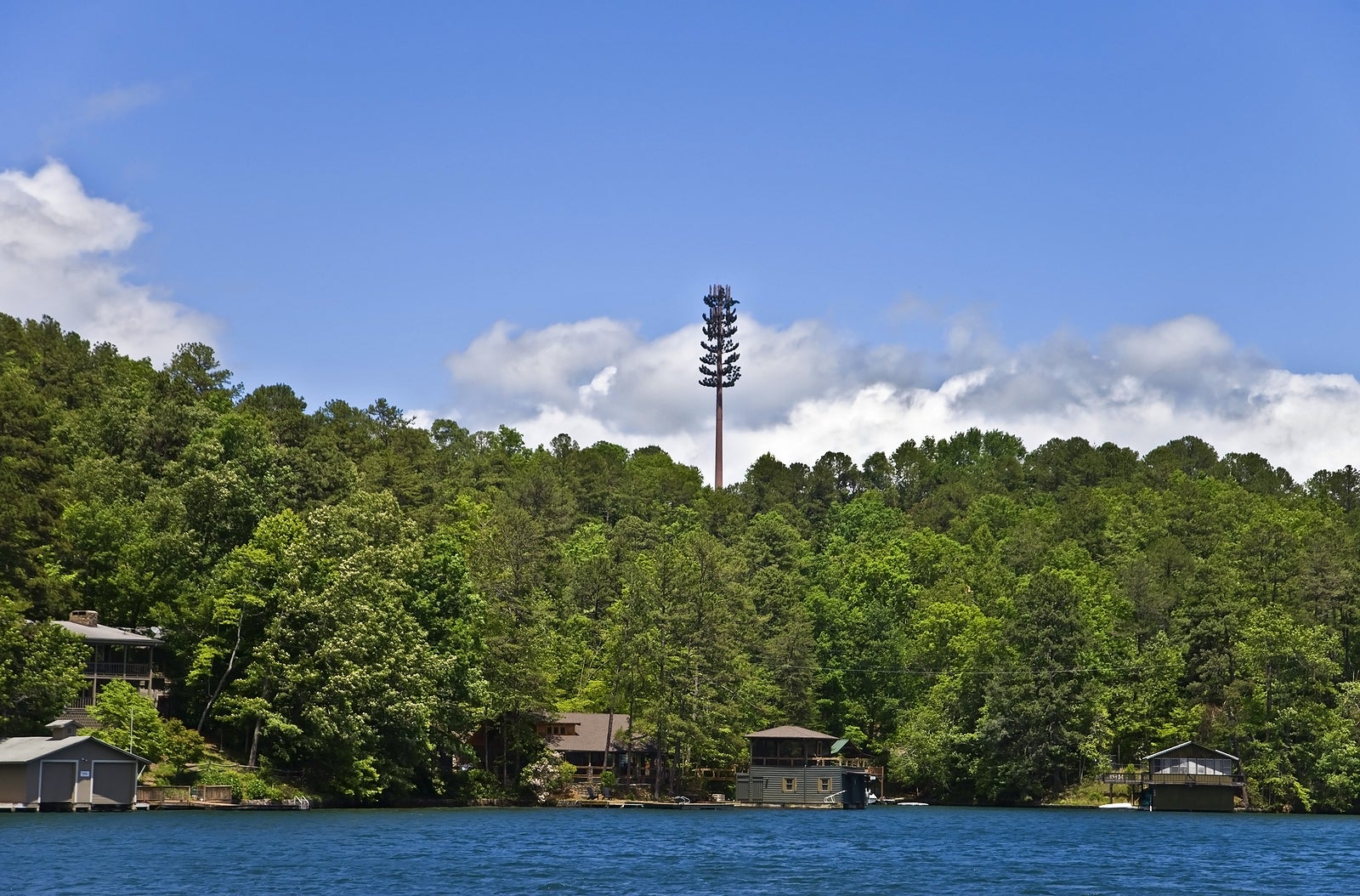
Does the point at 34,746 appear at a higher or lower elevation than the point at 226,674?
lower

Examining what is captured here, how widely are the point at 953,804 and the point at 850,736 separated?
1041 centimetres

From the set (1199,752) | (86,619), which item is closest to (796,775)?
(1199,752)

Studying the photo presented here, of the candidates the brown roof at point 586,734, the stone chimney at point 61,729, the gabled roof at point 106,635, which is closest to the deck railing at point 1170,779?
the brown roof at point 586,734

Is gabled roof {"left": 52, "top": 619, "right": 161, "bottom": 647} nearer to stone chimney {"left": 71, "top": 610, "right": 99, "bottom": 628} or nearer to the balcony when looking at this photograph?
stone chimney {"left": 71, "top": 610, "right": 99, "bottom": 628}

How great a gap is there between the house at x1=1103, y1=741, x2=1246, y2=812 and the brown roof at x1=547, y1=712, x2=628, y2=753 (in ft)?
108

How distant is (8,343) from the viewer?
370 ft

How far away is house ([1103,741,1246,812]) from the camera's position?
9512 centimetres

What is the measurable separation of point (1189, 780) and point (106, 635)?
213 feet

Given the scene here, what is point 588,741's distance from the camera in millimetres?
100188

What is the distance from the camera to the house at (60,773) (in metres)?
62.1

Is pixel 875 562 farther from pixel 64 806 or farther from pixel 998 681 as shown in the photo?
pixel 64 806

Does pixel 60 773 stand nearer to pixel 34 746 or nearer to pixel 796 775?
pixel 34 746

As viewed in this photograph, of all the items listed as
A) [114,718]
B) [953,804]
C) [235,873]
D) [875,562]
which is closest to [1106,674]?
[953,804]

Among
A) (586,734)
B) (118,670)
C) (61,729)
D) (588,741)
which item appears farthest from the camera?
(586,734)
